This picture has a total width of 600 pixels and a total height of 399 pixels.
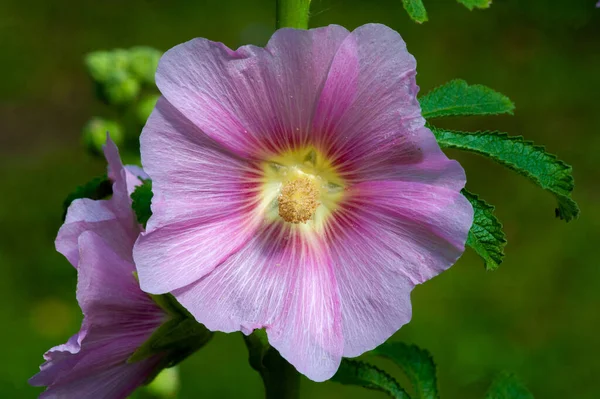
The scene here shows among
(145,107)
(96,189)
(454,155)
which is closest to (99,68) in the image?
(145,107)

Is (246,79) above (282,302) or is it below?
above

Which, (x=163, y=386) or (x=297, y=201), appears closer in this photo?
(x=297, y=201)

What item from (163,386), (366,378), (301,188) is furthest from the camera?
(163,386)

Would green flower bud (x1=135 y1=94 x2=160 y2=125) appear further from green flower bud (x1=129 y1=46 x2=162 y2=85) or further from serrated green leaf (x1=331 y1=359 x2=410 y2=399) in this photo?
serrated green leaf (x1=331 y1=359 x2=410 y2=399)

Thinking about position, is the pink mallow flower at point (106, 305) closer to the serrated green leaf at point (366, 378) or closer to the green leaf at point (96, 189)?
the green leaf at point (96, 189)

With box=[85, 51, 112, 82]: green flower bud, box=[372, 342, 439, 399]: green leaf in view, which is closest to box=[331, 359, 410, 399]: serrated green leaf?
box=[372, 342, 439, 399]: green leaf

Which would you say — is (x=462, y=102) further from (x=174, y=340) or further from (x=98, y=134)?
(x=98, y=134)
